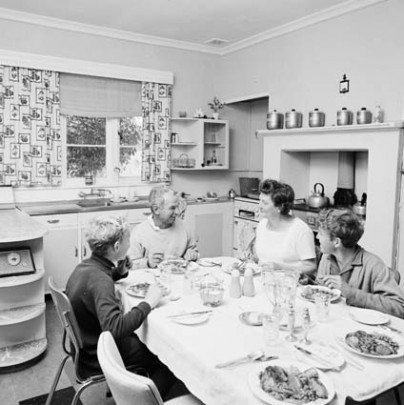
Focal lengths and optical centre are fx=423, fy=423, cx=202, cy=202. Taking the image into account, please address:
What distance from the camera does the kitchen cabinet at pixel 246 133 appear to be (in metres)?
5.57

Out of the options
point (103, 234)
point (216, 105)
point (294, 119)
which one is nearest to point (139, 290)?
point (103, 234)

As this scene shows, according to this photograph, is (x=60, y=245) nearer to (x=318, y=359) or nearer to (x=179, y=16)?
(x=179, y=16)

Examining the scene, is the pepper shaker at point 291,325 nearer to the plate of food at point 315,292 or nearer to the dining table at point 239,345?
the dining table at point 239,345

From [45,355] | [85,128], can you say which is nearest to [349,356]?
[45,355]

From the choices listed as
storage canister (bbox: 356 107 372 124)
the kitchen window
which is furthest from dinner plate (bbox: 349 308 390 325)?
the kitchen window

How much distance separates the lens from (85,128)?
15.5ft

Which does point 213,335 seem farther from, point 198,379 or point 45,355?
point 45,355

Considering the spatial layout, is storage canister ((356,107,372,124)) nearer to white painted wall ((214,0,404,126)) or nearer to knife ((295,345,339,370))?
white painted wall ((214,0,404,126))

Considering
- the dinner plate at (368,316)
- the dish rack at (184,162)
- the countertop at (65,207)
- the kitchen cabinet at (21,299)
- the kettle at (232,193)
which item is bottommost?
the kitchen cabinet at (21,299)

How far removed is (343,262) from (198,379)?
1.02 m

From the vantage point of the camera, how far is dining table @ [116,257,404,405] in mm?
1315

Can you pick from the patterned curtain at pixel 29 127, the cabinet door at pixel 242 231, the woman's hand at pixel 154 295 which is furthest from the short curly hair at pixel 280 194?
the patterned curtain at pixel 29 127

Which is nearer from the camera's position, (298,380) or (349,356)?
(298,380)

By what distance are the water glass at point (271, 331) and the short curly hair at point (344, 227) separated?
70 cm
